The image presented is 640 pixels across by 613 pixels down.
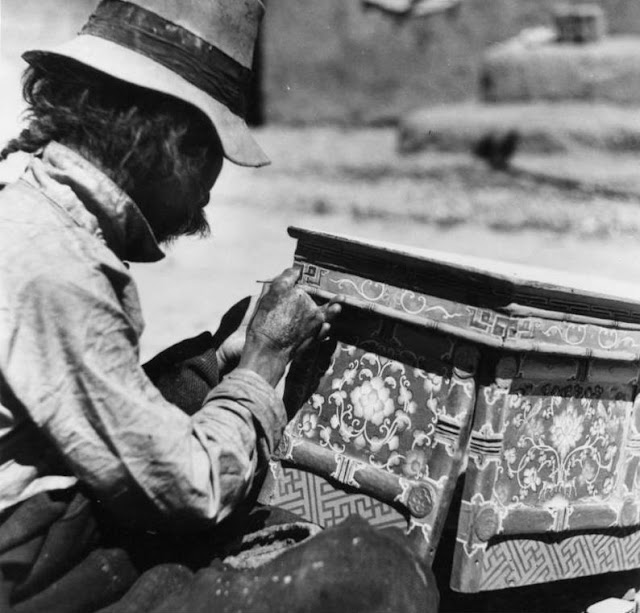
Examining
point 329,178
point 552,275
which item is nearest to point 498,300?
point 552,275

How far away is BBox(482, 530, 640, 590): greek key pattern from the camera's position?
7.15 ft

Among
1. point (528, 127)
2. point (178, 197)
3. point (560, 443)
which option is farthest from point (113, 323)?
point (528, 127)

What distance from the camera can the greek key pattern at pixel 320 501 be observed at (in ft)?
7.32

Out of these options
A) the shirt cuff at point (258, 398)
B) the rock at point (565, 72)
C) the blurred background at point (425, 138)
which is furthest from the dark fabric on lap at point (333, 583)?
the rock at point (565, 72)

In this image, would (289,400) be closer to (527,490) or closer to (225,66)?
(527,490)

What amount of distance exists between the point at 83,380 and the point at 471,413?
89 centimetres

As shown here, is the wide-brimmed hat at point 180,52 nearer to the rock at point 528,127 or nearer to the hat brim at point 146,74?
the hat brim at point 146,74

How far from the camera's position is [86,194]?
1.77 metres

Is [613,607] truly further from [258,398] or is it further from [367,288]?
[258,398]

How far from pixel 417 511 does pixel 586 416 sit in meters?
0.51

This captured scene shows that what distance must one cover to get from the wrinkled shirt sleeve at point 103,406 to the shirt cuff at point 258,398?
0.17 m

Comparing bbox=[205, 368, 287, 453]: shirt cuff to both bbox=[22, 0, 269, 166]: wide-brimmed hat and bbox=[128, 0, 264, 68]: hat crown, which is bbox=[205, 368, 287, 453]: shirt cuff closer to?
bbox=[22, 0, 269, 166]: wide-brimmed hat

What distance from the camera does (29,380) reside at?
159 cm

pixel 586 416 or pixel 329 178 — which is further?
pixel 329 178
